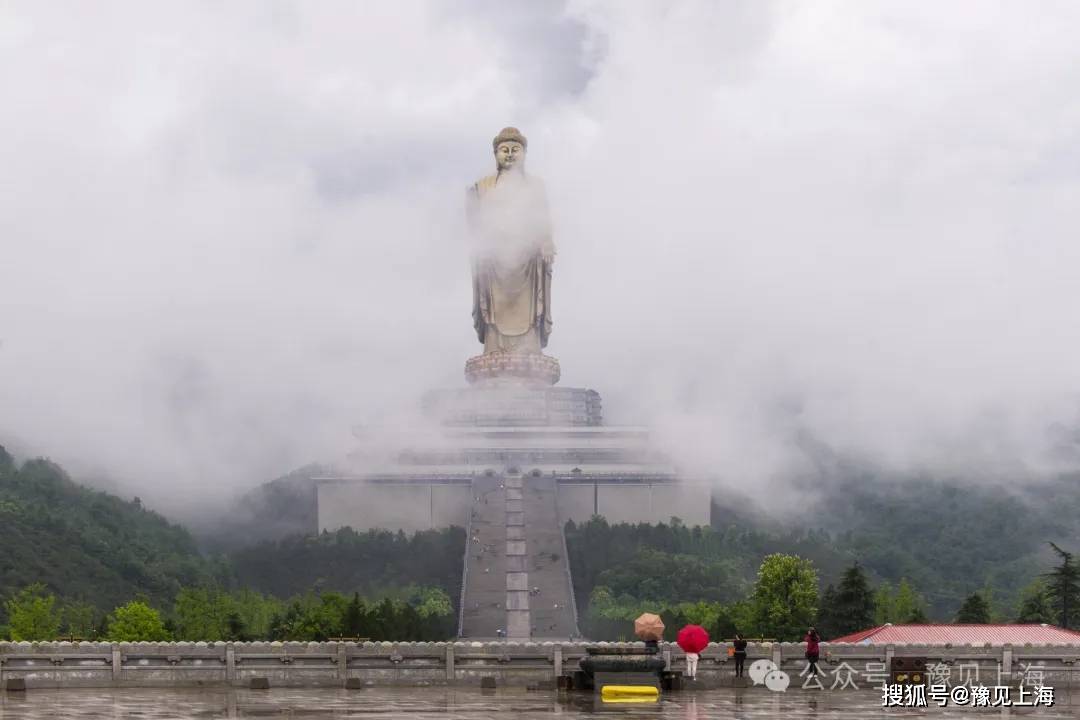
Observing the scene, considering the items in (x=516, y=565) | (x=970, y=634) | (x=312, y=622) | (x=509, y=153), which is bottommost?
(x=312, y=622)

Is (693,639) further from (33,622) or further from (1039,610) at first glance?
(1039,610)

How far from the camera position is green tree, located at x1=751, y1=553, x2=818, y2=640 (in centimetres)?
4609

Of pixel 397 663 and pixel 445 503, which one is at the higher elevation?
pixel 445 503

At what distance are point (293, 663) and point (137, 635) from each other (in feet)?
77.7

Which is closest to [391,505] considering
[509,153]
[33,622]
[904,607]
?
[509,153]

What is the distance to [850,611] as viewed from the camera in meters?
47.1

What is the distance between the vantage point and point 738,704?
2075cm

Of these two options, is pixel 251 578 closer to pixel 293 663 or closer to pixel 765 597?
pixel 765 597

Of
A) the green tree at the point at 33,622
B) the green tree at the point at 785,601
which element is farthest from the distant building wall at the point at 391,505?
Answer: the green tree at the point at 785,601

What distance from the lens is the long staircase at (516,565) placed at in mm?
56219

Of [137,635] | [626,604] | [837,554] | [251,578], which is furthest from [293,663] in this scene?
[837,554]

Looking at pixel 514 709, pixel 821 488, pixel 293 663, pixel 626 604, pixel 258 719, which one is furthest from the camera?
pixel 821 488

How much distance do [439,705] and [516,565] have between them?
4240cm

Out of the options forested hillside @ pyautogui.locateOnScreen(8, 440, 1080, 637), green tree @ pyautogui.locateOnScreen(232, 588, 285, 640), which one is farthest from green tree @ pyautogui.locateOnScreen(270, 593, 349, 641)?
green tree @ pyautogui.locateOnScreen(232, 588, 285, 640)
